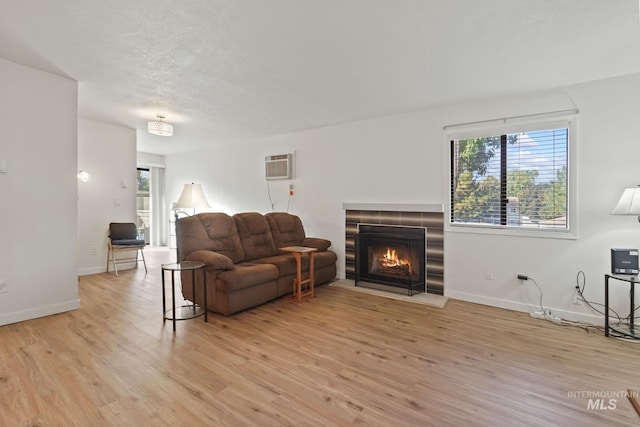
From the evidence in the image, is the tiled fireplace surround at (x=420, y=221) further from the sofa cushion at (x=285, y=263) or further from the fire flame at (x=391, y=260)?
the sofa cushion at (x=285, y=263)

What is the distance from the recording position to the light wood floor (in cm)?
175

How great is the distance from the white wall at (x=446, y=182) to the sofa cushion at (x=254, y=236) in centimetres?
103

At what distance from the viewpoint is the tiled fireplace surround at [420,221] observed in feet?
13.1

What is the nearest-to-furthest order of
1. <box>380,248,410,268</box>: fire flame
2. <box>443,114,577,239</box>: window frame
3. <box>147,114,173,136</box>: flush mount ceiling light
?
<box>443,114,577,239</box>: window frame
<box>380,248,410,268</box>: fire flame
<box>147,114,173,136</box>: flush mount ceiling light

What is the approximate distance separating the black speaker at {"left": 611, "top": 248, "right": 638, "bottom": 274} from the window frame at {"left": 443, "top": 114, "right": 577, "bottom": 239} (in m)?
0.43

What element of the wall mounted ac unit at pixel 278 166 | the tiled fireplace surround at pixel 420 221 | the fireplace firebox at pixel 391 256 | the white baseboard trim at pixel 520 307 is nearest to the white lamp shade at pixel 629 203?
the white baseboard trim at pixel 520 307

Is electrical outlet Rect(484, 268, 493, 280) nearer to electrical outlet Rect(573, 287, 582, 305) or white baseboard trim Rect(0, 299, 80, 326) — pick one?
electrical outlet Rect(573, 287, 582, 305)

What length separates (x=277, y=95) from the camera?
3.64 meters

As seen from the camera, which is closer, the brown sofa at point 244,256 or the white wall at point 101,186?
the brown sofa at point 244,256

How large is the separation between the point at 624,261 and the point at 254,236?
398 centimetres

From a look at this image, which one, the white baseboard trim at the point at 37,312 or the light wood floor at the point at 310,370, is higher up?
the white baseboard trim at the point at 37,312

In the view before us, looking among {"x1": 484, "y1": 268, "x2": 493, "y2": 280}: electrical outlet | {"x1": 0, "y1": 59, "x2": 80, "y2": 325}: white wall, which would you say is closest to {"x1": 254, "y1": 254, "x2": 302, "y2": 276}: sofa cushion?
{"x1": 0, "y1": 59, "x2": 80, "y2": 325}: white wall

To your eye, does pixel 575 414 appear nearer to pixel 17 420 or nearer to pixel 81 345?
pixel 17 420
